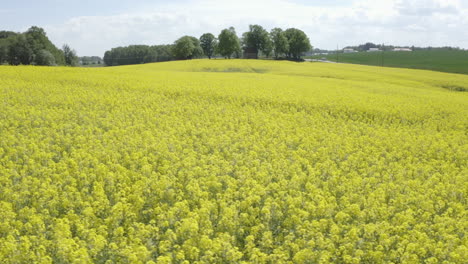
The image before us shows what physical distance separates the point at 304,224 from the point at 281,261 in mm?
1532

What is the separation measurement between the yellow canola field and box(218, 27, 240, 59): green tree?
65.6 m

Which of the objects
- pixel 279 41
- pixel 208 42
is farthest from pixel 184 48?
pixel 279 41

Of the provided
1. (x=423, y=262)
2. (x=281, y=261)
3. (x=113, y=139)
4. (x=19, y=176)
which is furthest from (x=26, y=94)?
(x=423, y=262)

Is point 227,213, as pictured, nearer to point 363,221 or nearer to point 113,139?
point 363,221

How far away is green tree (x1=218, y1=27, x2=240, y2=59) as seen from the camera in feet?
273

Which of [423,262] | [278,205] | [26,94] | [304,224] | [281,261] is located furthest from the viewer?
[26,94]

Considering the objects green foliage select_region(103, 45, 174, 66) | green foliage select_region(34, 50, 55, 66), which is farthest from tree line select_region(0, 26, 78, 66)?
green foliage select_region(103, 45, 174, 66)

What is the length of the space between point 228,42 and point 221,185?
7667cm

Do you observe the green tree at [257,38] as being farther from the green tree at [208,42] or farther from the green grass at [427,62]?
the green grass at [427,62]

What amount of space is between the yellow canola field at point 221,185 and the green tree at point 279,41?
7005cm

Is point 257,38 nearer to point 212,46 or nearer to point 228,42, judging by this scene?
point 228,42

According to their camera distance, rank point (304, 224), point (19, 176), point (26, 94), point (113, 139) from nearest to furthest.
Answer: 1. point (304, 224)
2. point (19, 176)
3. point (113, 139)
4. point (26, 94)

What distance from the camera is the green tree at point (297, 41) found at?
90.0 meters

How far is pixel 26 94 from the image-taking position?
19734 mm
